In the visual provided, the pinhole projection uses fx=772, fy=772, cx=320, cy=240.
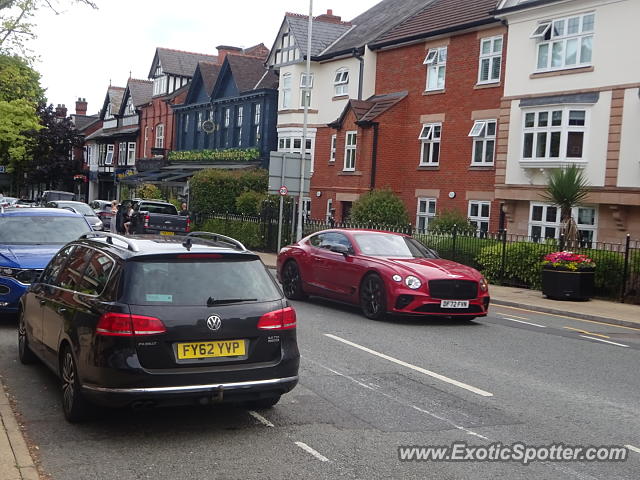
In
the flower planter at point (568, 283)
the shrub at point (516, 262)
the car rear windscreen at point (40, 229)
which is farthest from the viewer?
the shrub at point (516, 262)

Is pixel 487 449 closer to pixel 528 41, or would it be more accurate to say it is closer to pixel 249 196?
pixel 528 41

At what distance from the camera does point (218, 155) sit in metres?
45.3

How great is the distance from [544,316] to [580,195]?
5710mm

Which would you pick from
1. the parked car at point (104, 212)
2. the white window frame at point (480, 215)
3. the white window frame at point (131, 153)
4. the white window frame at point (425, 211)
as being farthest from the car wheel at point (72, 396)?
the white window frame at point (131, 153)

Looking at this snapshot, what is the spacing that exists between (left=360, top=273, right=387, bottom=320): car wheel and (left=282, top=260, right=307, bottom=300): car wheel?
2.13m

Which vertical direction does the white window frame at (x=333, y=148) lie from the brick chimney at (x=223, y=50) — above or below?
below

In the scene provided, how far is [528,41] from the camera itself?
25.0 meters

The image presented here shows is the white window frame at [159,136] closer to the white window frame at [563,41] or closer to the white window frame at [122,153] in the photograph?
the white window frame at [122,153]

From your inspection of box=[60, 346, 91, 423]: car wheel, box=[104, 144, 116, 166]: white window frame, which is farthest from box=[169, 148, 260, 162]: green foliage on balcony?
box=[60, 346, 91, 423]: car wheel

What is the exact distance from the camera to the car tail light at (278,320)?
20.3ft

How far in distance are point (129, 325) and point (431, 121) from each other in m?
25.5

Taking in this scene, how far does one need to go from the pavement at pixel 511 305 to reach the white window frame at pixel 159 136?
3413cm

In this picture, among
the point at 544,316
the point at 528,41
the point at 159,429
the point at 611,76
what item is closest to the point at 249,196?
the point at 528,41

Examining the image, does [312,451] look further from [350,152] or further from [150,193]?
[150,193]
